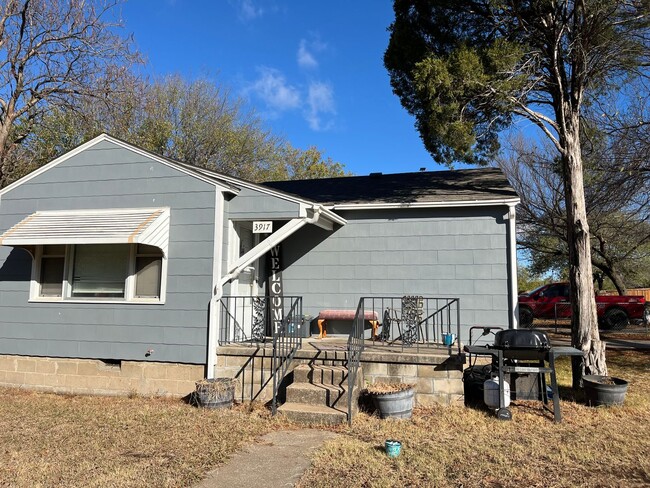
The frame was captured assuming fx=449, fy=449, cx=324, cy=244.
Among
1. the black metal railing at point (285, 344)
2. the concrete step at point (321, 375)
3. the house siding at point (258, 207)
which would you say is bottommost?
the concrete step at point (321, 375)

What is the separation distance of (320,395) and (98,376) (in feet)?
12.3

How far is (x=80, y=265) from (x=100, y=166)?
1.69 meters

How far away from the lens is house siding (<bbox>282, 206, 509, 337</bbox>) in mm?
7641

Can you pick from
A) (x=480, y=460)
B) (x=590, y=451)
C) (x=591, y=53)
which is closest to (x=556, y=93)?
(x=591, y=53)

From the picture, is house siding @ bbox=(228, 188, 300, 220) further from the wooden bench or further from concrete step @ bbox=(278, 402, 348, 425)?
concrete step @ bbox=(278, 402, 348, 425)

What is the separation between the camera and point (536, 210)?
58.1 ft

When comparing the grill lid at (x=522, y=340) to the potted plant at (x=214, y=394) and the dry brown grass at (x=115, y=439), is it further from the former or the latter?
the potted plant at (x=214, y=394)

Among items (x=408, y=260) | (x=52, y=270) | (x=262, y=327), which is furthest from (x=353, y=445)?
(x=52, y=270)

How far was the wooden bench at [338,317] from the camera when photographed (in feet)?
26.2

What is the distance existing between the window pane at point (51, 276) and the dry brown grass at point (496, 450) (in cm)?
545

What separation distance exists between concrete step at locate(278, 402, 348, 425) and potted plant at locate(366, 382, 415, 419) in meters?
0.47

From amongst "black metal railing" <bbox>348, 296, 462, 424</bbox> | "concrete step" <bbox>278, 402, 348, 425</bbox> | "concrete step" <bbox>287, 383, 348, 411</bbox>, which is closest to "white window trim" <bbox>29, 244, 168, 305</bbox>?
"concrete step" <bbox>287, 383, 348, 411</bbox>

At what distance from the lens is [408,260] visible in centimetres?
809

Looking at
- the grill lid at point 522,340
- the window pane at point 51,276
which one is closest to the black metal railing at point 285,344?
the grill lid at point 522,340
